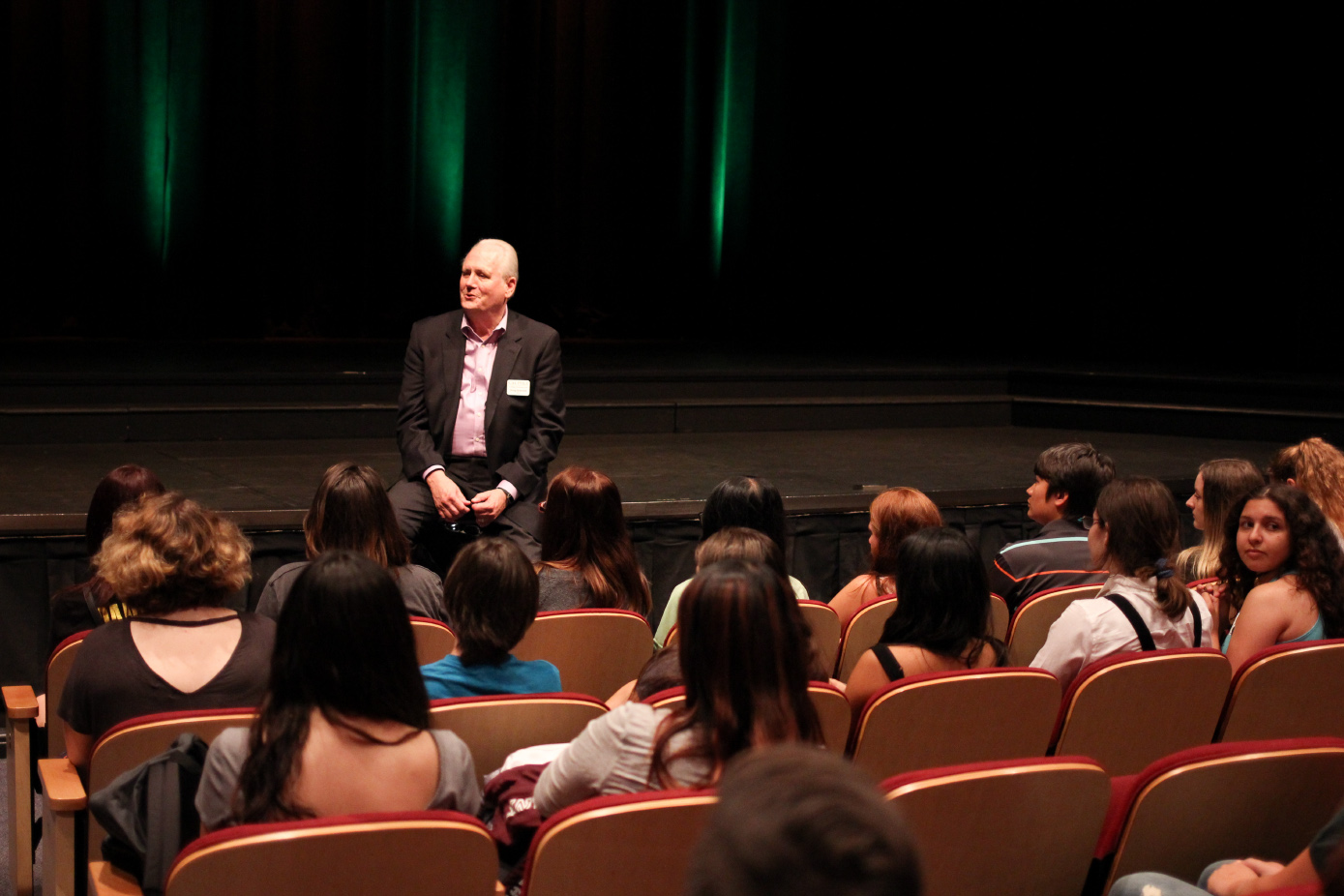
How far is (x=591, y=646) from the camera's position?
280 cm

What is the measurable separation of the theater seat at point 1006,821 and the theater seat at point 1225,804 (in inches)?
2.6

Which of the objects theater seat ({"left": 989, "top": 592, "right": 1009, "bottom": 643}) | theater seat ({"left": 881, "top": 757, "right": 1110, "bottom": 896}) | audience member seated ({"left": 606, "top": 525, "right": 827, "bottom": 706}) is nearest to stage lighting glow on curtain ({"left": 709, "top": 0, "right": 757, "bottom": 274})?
theater seat ({"left": 989, "top": 592, "right": 1009, "bottom": 643})

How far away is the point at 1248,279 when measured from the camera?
28.3ft

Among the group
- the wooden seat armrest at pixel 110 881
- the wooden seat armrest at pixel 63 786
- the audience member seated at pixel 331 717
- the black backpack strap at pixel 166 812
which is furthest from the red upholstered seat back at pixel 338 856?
the wooden seat armrest at pixel 63 786

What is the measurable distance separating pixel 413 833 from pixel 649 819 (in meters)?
0.27

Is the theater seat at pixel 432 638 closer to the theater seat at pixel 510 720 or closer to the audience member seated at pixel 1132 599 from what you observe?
the theater seat at pixel 510 720

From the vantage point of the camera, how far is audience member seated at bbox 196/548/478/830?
1649 millimetres

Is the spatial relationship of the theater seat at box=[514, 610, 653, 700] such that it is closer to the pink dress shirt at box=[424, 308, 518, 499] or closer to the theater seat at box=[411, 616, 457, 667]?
the theater seat at box=[411, 616, 457, 667]

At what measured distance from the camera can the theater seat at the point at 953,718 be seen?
214cm

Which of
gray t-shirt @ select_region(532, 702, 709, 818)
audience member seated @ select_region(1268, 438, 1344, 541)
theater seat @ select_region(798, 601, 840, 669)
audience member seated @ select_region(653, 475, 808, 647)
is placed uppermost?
audience member seated @ select_region(1268, 438, 1344, 541)

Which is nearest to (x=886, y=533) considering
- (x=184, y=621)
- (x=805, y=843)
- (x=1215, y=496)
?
(x=1215, y=496)

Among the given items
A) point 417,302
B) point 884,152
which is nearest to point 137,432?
point 417,302

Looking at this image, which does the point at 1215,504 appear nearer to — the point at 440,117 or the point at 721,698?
the point at 721,698

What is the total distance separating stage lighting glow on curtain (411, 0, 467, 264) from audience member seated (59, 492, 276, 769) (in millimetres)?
7649
